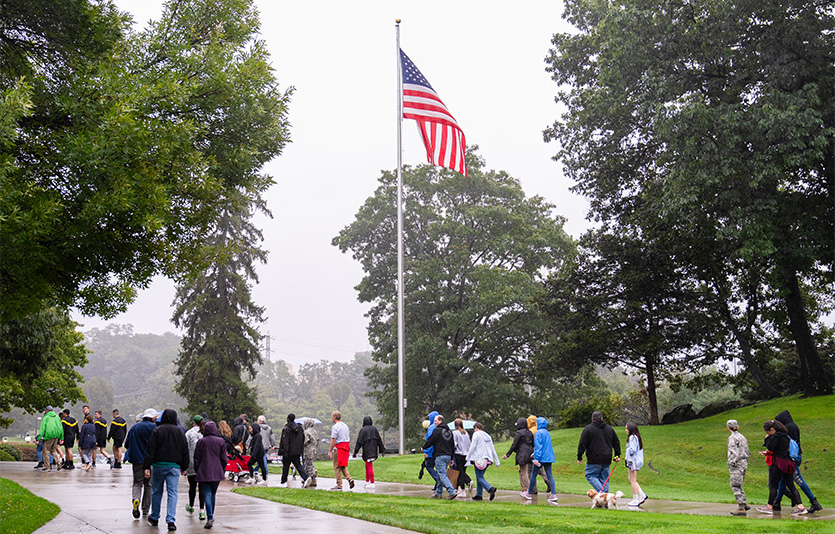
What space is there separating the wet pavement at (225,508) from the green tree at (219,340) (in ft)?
72.4

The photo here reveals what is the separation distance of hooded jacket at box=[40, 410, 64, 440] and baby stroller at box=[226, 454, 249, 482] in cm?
516

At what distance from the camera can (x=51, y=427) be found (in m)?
20.6

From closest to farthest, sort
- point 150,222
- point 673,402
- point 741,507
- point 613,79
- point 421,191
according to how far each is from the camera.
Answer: point 150,222 → point 741,507 → point 613,79 → point 421,191 → point 673,402

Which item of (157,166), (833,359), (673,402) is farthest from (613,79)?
(673,402)

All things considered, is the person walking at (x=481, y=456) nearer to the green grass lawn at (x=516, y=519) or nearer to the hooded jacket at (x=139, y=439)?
the green grass lawn at (x=516, y=519)

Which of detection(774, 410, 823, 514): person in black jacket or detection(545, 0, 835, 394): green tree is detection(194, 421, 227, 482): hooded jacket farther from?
detection(545, 0, 835, 394): green tree

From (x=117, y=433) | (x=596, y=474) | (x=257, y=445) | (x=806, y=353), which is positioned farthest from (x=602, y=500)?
(x=806, y=353)

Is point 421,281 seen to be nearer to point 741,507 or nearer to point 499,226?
point 499,226

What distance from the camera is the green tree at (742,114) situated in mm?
21500

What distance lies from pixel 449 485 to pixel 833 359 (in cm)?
2417

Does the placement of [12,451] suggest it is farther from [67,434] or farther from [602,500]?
[602,500]

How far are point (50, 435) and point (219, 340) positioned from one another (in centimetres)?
2188

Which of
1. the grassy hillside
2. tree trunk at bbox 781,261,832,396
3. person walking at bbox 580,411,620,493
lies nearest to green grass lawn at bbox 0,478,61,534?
person walking at bbox 580,411,620,493

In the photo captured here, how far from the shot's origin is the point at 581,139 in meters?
30.5
